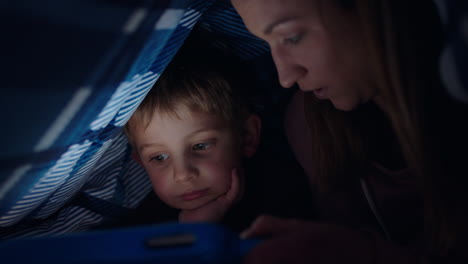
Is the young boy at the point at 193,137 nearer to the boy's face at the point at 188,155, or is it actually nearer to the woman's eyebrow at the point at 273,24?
the boy's face at the point at 188,155

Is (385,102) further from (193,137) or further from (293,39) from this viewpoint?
(193,137)

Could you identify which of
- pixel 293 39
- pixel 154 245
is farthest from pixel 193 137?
pixel 154 245

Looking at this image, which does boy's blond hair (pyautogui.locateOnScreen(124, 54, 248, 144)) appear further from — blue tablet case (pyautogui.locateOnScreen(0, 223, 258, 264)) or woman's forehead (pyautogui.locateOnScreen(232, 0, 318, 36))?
blue tablet case (pyautogui.locateOnScreen(0, 223, 258, 264))

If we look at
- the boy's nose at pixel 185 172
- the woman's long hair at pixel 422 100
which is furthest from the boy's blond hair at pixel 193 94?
the woman's long hair at pixel 422 100

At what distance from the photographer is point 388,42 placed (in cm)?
61

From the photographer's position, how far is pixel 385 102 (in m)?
0.72

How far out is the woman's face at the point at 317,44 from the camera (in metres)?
0.69

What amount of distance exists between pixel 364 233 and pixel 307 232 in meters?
0.11

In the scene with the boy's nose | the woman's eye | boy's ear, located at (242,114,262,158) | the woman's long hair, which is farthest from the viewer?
boy's ear, located at (242,114,262,158)

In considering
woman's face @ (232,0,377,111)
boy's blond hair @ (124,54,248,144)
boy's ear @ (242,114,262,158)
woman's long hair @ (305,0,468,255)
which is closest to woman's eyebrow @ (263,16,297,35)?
woman's face @ (232,0,377,111)

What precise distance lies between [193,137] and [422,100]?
568 mm

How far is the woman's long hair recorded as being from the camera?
→ 610mm

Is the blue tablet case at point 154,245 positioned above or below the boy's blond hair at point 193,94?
below

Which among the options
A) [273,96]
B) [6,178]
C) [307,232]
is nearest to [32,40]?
[6,178]
